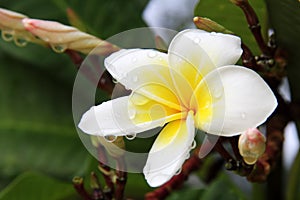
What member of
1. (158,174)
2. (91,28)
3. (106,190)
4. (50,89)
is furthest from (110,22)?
(158,174)

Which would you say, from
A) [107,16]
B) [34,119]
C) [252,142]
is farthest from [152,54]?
[34,119]

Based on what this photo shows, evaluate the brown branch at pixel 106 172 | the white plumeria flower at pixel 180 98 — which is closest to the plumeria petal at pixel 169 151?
the white plumeria flower at pixel 180 98

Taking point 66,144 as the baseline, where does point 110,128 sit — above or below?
above

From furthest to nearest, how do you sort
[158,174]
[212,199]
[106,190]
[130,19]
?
[130,19] < [212,199] < [106,190] < [158,174]

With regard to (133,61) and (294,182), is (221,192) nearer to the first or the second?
(294,182)

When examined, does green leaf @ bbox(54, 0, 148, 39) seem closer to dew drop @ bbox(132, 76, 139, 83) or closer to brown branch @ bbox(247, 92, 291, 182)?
brown branch @ bbox(247, 92, 291, 182)

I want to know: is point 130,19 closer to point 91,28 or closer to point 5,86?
point 91,28

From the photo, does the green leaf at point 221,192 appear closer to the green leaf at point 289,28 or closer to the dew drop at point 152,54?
the green leaf at point 289,28
